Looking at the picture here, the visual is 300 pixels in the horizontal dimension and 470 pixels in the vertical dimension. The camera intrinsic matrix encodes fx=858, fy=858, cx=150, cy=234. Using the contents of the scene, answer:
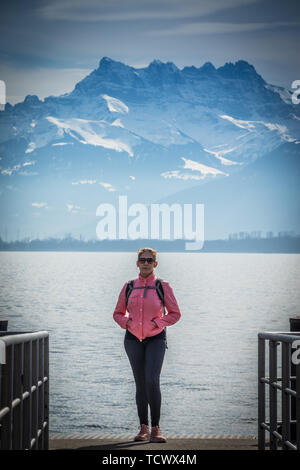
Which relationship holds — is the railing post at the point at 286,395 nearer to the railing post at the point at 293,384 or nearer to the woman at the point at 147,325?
the railing post at the point at 293,384

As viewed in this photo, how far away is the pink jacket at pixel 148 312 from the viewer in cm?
654

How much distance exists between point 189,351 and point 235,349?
5.39 ft

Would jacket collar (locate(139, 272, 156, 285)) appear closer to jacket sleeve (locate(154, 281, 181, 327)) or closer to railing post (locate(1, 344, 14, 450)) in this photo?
jacket sleeve (locate(154, 281, 181, 327))

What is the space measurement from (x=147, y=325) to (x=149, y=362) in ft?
0.96

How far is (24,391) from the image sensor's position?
16.1ft

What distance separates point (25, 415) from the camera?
4941 mm

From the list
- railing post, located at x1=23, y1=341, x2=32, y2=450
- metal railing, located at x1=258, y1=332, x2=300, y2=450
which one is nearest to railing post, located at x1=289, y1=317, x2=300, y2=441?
metal railing, located at x1=258, y1=332, x2=300, y2=450

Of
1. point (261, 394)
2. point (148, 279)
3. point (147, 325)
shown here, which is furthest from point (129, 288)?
point (261, 394)

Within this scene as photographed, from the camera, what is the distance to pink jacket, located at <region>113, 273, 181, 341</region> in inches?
257

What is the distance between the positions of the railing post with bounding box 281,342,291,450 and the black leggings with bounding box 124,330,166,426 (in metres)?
1.52

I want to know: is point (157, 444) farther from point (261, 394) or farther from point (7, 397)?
point (7, 397)

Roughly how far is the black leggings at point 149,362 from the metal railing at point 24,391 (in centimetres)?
93
